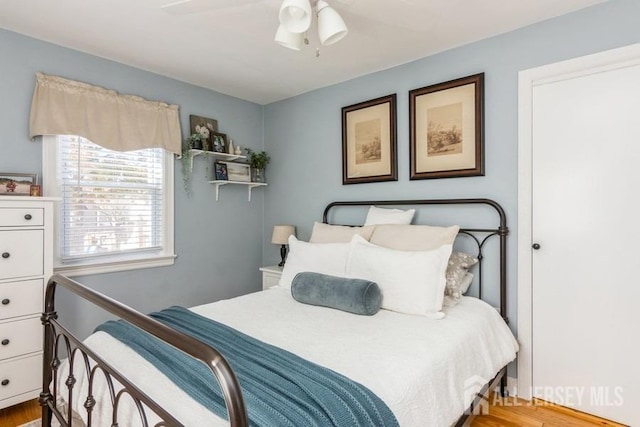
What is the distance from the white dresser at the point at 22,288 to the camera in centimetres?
204

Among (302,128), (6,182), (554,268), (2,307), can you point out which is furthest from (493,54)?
(2,307)

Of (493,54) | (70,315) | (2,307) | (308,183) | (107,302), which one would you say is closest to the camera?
(107,302)

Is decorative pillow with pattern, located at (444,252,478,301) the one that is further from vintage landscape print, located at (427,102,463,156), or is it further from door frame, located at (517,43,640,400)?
vintage landscape print, located at (427,102,463,156)

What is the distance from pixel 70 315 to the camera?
2.63m

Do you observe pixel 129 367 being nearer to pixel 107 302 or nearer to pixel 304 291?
pixel 107 302

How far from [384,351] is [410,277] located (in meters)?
0.62

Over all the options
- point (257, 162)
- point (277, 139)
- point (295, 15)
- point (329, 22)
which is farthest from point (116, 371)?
point (277, 139)

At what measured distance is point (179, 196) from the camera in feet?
10.7

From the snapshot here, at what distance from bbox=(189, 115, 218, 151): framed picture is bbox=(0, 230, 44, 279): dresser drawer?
154 centimetres

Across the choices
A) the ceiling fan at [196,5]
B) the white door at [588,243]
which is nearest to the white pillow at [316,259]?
the white door at [588,243]

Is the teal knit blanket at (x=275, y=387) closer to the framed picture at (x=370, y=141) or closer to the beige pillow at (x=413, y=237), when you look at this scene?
the beige pillow at (x=413, y=237)

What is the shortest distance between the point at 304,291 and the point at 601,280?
5.76ft

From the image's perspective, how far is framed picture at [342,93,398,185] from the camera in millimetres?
2941

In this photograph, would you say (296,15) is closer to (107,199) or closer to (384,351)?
(384,351)
